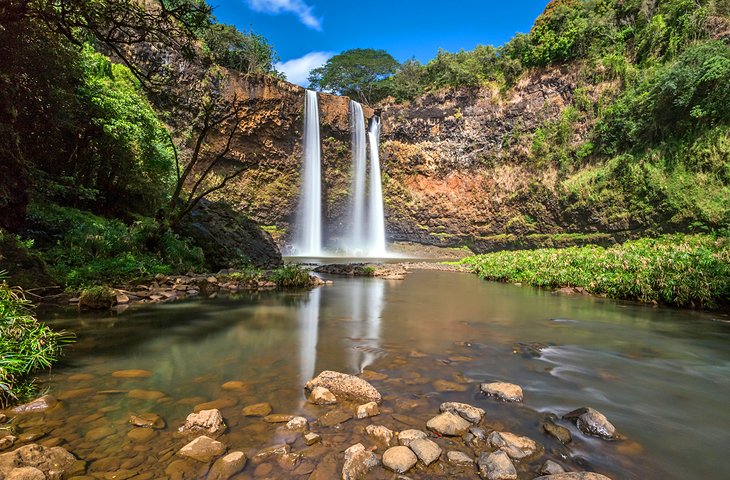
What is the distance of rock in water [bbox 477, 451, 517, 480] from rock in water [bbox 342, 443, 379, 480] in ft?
2.31

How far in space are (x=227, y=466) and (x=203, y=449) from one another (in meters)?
0.29

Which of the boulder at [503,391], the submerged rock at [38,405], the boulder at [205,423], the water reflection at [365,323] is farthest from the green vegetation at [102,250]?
the boulder at [503,391]

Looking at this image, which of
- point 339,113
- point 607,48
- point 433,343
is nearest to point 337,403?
point 433,343

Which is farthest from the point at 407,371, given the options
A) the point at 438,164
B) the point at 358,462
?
the point at 438,164

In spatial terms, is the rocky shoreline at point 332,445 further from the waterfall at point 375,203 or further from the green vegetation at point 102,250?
the waterfall at point 375,203

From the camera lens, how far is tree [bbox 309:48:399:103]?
151 ft

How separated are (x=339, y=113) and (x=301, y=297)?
31.3 meters

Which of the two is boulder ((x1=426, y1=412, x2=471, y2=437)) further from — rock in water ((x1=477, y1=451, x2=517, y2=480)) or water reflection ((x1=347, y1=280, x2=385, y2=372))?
water reflection ((x1=347, y1=280, x2=385, y2=372))

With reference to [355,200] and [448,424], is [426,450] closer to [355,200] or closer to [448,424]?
[448,424]

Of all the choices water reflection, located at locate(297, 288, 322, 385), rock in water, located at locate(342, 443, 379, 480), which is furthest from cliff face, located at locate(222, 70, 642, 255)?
rock in water, located at locate(342, 443, 379, 480)

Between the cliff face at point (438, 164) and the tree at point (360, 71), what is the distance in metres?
7.88

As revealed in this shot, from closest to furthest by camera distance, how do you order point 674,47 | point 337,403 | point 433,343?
point 337,403 < point 433,343 < point 674,47

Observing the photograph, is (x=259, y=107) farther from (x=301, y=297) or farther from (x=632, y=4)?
(x=632, y=4)

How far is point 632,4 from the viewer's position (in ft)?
100
